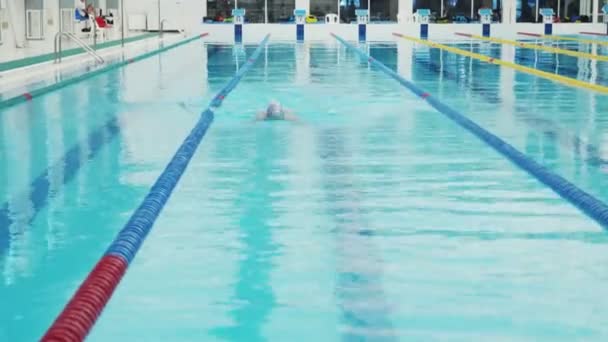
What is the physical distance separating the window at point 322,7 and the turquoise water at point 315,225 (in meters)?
23.9

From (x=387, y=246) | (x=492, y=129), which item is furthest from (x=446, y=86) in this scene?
(x=387, y=246)

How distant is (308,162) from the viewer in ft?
18.8

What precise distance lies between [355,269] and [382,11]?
98.8ft

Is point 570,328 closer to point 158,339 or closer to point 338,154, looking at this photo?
point 158,339

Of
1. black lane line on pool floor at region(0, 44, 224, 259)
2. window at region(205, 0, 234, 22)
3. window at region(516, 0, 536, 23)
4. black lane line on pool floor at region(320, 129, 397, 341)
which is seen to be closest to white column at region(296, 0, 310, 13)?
window at region(205, 0, 234, 22)

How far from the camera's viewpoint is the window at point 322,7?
32188 mm

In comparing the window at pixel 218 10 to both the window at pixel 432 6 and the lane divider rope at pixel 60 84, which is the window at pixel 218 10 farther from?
the lane divider rope at pixel 60 84

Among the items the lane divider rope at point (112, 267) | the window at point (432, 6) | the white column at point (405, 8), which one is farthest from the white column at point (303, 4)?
the lane divider rope at point (112, 267)

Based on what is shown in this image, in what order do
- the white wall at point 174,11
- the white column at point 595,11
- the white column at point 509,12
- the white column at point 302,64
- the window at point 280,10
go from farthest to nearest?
the window at point 280,10, the white column at point 509,12, the white column at point 595,11, the white wall at point 174,11, the white column at point 302,64

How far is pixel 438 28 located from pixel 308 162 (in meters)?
26.0

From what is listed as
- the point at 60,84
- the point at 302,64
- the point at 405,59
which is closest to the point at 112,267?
the point at 60,84

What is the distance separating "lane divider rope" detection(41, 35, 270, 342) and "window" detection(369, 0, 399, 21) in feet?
→ 90.8

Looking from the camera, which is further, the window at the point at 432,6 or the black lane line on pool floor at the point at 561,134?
the window at the point at 432,6

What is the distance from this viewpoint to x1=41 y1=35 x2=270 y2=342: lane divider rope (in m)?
2.69
